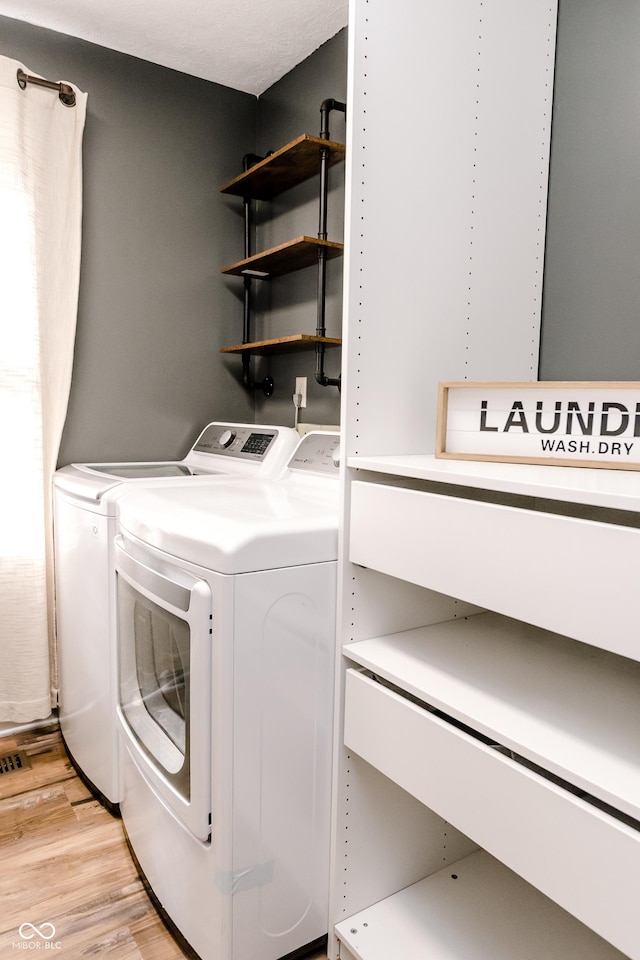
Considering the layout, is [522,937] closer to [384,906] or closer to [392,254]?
[384,906]

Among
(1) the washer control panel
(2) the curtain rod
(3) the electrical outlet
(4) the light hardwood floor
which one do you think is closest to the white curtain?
(2) the curtain rod

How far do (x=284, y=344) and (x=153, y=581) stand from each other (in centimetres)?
112

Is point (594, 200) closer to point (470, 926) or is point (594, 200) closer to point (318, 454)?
point (318, 454)

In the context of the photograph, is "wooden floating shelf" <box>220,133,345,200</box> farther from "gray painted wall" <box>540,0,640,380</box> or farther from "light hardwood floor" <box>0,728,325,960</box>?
"light hardwood floor" <box>0,728,325,960</box>

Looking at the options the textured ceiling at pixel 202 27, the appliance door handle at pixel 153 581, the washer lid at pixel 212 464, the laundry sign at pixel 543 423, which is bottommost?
the appliance door handle at pixel 153 581

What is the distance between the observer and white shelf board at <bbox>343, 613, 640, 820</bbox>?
0.84 metres

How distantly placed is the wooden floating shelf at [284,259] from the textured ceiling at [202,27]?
2.14 feet

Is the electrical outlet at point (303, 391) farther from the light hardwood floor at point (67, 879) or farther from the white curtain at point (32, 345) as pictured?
the light hardwood floor at point (67, 879)

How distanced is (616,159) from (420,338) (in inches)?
22.8

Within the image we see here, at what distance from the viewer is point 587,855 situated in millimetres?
797

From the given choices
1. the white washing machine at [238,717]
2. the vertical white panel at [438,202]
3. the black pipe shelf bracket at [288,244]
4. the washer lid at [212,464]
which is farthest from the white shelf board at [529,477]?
the black pipe shelf bracket at [288,244]

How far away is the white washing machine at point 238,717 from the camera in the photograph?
3.72ft

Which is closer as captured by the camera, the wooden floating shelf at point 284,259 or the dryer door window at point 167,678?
the dryer door window at point 167,678

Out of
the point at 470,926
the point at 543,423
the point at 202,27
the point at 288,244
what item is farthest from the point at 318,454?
the point at 202,27
